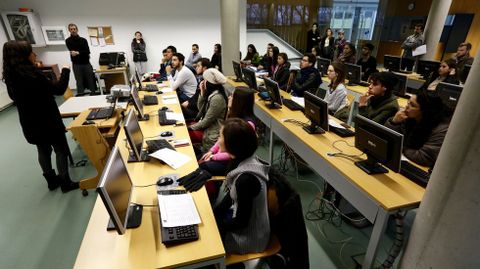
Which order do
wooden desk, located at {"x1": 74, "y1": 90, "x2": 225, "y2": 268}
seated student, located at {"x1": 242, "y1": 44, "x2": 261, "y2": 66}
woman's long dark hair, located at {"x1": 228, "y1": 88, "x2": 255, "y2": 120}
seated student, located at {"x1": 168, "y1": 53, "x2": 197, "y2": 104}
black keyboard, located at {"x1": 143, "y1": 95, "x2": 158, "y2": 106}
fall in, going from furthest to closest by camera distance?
seated student, located at {"x1": 242, "y1": 44, "x2": 261, "y2": 66} < seated student, located at {"x1": 168, "y1": 53, "x2": 197, "y2": 104} < black keyboard, located at {"x1": 143, "y1": 95, "x2": 158, "y2": 106} < woman's long dark hair, located at {"x1": 228, "y1": 88, "x2": 255, "y2": 120} < wooden desk, located at {"x1": 74, "y1": 90, "x2": 225, "y2": 268}

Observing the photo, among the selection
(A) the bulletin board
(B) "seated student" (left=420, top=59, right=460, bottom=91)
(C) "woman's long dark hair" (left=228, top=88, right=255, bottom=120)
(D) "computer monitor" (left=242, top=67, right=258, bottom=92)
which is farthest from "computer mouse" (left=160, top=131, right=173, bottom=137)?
(A) the bulletin board

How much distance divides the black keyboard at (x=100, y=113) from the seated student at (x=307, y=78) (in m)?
2.93

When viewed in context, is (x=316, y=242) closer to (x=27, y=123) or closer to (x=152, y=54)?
(x=27, y=123)

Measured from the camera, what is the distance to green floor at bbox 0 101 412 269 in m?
2.19

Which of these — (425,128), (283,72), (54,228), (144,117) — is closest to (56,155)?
(54,228)

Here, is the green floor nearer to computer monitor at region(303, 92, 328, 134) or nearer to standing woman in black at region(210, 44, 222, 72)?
computer monitor at region(303, 92, 328, 134)

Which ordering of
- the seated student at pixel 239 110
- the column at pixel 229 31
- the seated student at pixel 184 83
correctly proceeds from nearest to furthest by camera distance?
the seated student at pixel 239 110 → the seated student at pixel 184 83 → the column at pixel 229 31

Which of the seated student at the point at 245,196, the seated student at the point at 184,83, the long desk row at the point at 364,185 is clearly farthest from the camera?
the seated student at the point at 184,83

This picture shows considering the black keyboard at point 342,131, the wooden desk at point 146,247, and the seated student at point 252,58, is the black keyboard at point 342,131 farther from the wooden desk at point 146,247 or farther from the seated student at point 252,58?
the seated student at point 252,58

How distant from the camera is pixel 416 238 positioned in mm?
1523

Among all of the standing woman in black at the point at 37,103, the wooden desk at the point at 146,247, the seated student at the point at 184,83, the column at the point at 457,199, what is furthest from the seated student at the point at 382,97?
the standing woman in black at the point at 37,103

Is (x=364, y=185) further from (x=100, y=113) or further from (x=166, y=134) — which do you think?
(x=100, y=113)

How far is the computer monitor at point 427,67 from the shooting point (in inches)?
188

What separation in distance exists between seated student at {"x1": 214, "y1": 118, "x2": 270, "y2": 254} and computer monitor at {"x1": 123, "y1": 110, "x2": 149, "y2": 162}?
0.78 metres
